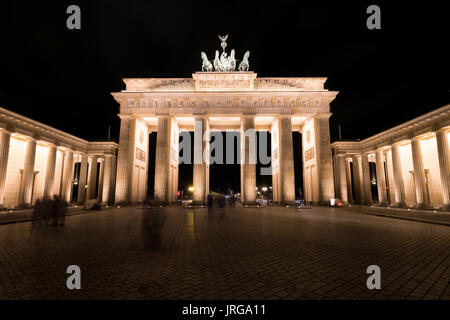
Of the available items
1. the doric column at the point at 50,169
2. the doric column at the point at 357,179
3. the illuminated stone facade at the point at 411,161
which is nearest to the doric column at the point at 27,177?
the doric column at the point at 50,169

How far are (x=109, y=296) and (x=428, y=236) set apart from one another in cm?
1143

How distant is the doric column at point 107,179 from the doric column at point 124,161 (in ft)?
14.2

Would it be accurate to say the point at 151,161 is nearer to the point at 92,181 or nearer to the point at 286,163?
the point at 92,181

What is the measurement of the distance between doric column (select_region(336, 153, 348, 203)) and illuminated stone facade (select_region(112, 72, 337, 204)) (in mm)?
3776

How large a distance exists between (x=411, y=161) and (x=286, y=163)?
1869 cm

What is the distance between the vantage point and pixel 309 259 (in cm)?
546

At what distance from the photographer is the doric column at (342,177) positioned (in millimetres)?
30636

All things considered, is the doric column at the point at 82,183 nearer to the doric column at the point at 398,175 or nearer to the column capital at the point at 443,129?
the doric column at the point at 398,175

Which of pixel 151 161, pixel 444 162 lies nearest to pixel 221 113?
pixel 444 162

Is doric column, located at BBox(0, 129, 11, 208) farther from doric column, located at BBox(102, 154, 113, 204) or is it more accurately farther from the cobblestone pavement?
the cobblestone pavement

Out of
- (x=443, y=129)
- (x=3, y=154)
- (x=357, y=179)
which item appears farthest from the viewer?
(x=357, y=179)

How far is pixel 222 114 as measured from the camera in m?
31.0
